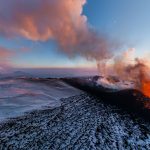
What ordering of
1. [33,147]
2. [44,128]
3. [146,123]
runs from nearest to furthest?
[33,147] → [44,128] → [146,123]

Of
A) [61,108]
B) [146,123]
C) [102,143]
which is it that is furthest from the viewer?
[61,108]

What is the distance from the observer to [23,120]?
61.2 ft

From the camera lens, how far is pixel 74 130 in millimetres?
17062

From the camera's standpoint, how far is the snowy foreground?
1450cm

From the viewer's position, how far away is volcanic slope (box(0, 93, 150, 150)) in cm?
1448

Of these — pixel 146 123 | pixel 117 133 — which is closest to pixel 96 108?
pixel 146 123

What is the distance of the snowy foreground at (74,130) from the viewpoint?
14500 mm

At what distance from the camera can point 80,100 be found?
28.4 m

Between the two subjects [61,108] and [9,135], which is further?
[61,108]

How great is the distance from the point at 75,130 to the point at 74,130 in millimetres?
82

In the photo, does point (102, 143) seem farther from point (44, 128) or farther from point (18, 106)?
point (18, 106)

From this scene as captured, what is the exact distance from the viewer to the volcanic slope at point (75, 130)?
14477 millimetres

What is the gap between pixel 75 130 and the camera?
17.1m

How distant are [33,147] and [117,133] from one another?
7.05 meters
